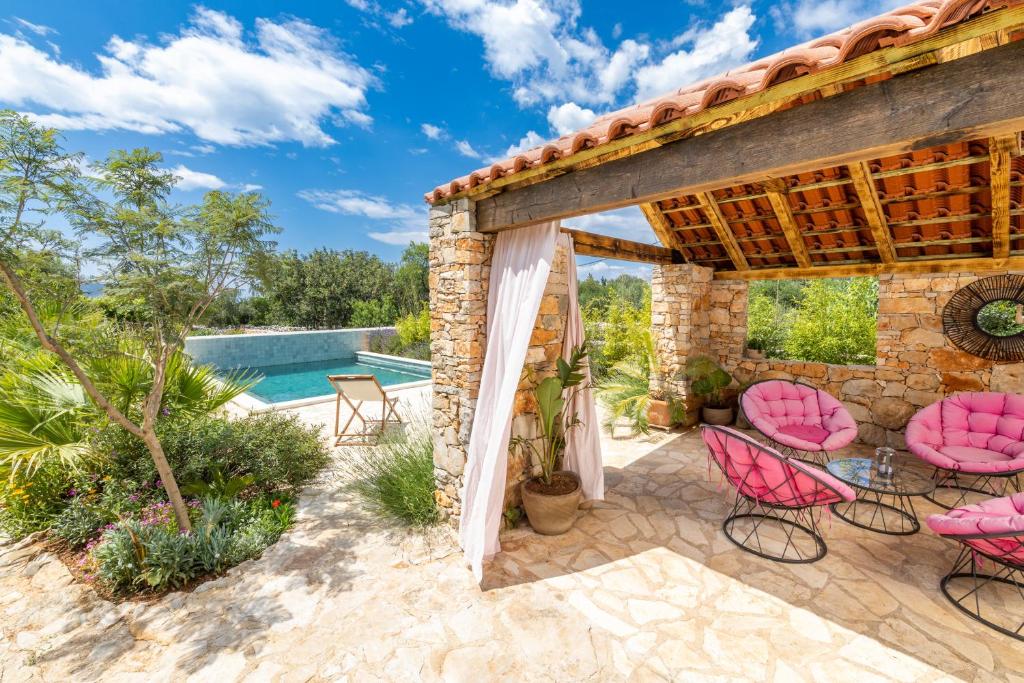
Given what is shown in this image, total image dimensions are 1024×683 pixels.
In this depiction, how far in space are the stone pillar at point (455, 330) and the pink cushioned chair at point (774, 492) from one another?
198 centimetres

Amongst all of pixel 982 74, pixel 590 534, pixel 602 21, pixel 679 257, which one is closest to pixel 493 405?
pixel 590 534

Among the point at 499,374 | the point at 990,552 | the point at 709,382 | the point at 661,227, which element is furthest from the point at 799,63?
the point at 709,382

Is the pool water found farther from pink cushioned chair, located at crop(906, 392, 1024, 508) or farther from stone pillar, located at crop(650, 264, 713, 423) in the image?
pink cushioned chair, located at crop(906, 392, 1024, 508)

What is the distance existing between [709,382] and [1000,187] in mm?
3444

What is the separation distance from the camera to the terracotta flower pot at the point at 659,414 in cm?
610

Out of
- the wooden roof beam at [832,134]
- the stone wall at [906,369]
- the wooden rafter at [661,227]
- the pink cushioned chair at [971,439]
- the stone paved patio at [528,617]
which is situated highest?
the wooden rafter at [661,227]

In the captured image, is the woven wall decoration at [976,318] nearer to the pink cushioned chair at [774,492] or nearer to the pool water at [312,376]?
the pink cushioned chair at [774,492]

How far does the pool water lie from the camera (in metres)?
10.2

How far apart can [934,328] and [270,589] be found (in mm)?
7431

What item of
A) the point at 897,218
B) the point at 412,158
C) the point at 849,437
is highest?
the point at 412,158

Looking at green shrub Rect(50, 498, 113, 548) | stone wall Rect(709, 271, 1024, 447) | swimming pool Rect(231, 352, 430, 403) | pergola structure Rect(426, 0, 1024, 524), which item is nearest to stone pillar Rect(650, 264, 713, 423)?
pergola structure Rect(426, 0, 1024, 524)

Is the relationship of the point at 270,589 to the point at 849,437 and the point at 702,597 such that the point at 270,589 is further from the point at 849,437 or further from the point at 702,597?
the point at 849,437

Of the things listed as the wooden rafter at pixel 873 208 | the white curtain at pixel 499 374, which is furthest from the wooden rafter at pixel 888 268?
the white curtain at pixel 499 374

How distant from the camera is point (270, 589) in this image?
2.78 m
